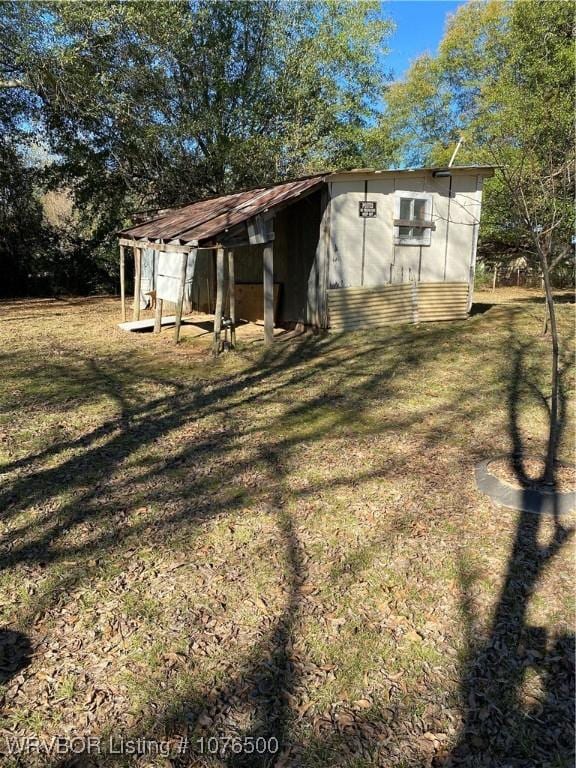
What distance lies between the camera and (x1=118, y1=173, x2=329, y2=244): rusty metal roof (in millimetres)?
8445

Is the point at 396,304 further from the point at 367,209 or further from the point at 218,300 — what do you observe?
the point at 218,300

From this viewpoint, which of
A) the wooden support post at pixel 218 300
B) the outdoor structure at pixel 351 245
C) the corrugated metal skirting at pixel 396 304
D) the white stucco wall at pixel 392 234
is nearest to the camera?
the wooden support post at pixel 218 300

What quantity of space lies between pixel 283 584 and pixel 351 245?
8.12 metres

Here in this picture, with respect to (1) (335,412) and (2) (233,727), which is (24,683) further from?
(1) (335,412)

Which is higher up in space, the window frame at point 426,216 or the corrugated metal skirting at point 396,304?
the window frame at point 426,216

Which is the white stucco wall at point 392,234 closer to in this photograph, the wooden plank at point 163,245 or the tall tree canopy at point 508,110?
the tall tree canopy at point 508,110

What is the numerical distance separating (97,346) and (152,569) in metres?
7.10

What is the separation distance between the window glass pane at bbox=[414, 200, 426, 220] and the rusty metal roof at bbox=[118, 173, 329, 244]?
2.24 m

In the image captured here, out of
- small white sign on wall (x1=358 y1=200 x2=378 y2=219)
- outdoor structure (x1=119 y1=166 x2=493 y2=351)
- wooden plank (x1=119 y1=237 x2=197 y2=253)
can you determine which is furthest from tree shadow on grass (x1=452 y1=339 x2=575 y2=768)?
small white sign on wall (x1=358 y1=200 x2=378 y2=219)

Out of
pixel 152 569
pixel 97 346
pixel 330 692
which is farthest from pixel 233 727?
pixel 97 346

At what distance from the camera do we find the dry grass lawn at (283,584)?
83.3 inches

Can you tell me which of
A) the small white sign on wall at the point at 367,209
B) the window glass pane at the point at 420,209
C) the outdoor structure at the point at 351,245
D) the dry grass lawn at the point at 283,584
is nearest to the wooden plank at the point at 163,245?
the outdoor structure at the point at 351,245

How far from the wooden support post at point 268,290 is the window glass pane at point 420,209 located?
3.48 meters

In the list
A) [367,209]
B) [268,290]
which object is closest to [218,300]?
[268,290]
